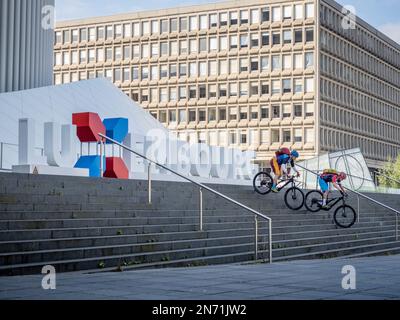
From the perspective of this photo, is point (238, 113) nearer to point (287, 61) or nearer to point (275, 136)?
point (275, 136)

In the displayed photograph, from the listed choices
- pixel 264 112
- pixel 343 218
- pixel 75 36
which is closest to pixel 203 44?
pixel 264 112

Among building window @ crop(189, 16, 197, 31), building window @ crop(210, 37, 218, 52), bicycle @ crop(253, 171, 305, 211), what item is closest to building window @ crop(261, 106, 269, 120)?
building window @ crop(210, 37, 218, 52)

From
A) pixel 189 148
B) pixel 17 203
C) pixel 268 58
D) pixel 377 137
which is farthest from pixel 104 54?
pixel 17 203

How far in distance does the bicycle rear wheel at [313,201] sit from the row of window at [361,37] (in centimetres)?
6319

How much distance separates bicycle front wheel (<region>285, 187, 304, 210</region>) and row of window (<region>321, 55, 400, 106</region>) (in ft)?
207

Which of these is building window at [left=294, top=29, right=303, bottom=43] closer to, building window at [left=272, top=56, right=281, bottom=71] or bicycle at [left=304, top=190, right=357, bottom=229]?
building window at [left=272, top=56, right=281, bottom=71]

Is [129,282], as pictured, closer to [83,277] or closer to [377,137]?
[83,277]

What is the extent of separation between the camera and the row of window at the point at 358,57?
86438 mm

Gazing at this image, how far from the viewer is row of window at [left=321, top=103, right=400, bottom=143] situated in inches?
3374

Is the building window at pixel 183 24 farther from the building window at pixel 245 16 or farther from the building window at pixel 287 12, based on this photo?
the building window at pixel 287 12

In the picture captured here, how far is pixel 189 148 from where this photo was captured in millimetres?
32781

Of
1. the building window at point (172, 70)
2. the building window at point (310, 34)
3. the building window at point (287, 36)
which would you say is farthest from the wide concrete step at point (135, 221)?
the building window at point (172, 70)

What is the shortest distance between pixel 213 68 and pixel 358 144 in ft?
67.1
